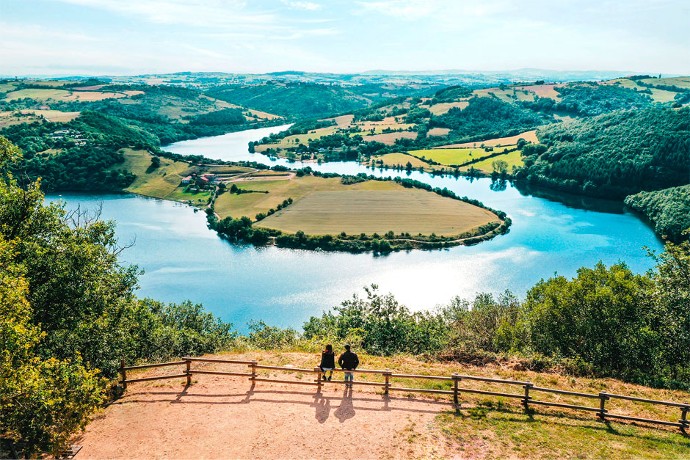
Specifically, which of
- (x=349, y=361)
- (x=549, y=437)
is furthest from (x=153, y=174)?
(x=549, y=437)

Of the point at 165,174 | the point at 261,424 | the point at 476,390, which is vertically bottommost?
the point at 165,174

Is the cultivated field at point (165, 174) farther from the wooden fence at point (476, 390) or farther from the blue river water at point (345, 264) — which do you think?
the wooden fence at point (476, 390)

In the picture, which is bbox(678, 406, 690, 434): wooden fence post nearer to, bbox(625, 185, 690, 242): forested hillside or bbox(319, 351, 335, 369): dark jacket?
bbox(319, 351, 335, 369): dark jacket

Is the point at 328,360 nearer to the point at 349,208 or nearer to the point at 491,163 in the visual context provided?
the point at 349,208

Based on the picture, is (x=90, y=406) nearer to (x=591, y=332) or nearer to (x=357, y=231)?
(x=591, y=332)

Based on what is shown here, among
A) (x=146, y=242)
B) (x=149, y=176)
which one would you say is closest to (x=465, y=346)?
(x=146, y=242)

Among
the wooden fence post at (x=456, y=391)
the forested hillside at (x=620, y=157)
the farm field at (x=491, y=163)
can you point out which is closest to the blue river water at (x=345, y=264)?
the forested hillside at (x=620, y=157)
